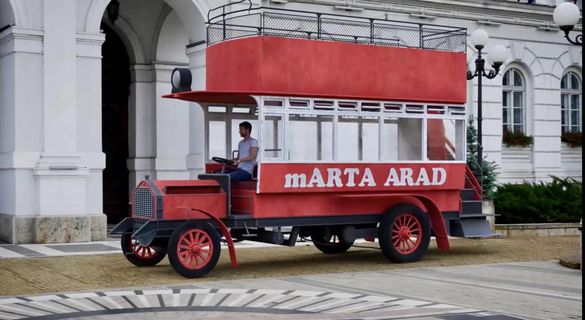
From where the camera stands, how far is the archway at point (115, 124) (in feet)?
80.3

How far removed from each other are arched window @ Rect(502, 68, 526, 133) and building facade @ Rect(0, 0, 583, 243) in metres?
0.03

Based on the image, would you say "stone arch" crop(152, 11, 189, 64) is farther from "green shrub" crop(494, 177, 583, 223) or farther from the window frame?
the window frame

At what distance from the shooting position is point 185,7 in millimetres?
22031

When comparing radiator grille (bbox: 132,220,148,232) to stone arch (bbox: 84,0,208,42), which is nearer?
radiator grille (bbox: 132,220,148,232)

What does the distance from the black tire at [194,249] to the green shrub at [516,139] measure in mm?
15277

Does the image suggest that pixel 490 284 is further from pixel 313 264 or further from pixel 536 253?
pixel 536 253

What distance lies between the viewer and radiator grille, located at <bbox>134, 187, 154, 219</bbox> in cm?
1431

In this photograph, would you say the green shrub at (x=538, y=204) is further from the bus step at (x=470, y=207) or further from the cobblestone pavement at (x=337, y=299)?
the cobblestone pavement at (x=337, y=299)

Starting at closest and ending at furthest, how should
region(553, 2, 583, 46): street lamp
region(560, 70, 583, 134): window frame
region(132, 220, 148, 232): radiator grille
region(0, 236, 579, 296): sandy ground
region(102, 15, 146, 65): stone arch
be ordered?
1. region(0, 236, 579, 296): sandy ground
2. region(132, 220, 148, 232): radiator grille
3. region(553, 2, 583, 46): street lamp
4. region(102, 15, 146, 65): stone arch
5. region(560, 70, 583, 134): window frame

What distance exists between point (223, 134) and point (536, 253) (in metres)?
5.84

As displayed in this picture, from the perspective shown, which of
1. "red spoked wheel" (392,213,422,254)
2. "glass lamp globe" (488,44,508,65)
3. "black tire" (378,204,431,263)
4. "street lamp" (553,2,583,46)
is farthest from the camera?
"glass lamp globe" (488,44,508,65)

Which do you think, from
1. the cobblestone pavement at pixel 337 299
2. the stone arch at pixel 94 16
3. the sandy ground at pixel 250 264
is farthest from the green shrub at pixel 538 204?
the stone arch at pixel 94 16

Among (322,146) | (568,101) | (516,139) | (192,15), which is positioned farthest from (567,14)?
(568,101)

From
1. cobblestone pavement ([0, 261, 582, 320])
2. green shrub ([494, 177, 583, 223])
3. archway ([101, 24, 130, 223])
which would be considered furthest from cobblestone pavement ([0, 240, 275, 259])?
green shrub ([494, 177, 583, 223])
